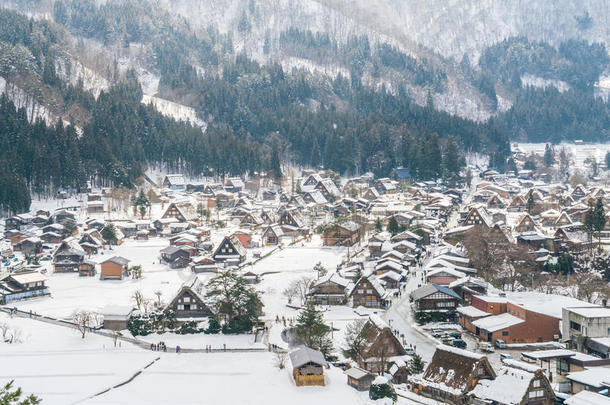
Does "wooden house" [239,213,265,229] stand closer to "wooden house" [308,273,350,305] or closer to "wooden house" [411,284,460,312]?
"wooden house" [308,273,350,305]

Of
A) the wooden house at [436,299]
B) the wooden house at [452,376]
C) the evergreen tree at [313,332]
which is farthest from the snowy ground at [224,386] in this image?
the wooden house at [436,299]

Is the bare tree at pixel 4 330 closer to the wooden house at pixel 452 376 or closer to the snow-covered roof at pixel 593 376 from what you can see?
the wooden house at pixel 452 376

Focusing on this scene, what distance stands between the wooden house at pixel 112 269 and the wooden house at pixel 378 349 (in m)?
24.0

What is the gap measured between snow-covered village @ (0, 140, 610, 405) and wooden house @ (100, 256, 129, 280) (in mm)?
170

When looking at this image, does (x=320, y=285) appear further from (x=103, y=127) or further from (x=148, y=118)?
(x=148, y=118)

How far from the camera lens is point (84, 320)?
121 feet

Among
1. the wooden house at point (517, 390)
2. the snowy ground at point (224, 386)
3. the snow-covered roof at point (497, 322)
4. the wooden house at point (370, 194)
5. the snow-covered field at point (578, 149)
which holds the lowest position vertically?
the snowy ground at point (224, 386)

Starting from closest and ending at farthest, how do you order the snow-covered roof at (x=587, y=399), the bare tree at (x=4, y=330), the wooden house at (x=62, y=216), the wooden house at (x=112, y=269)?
the snow-covered roof at (x=587, y=399) → the bare tree at (x=4, y=330) → the wooden house at (x=112, y=269) → the wooden house at (x=62, y=216)

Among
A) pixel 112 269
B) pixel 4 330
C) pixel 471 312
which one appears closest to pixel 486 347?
pixel 471 312

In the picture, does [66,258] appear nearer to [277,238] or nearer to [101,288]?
[101,288]

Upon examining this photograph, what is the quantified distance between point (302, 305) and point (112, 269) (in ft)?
54.8

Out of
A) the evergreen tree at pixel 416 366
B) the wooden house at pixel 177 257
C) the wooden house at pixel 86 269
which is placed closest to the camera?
the evergreen tree at pixel 416 366

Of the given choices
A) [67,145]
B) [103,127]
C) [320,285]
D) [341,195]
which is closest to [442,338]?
[320,285]

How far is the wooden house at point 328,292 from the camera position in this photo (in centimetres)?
4391
